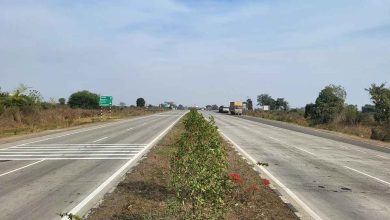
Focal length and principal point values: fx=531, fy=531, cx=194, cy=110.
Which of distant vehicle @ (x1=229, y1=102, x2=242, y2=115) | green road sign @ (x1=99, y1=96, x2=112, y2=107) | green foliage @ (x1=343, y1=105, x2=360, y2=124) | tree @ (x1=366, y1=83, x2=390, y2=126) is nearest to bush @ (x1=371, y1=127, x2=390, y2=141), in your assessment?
tree @ (x1=366, y1=83, x2=390, y2=126)

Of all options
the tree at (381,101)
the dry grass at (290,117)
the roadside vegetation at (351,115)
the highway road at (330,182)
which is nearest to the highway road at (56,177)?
the highway road at (330,182)

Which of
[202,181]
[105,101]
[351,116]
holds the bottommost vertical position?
[202,181]

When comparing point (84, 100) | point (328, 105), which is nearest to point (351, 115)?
point (328, 105)

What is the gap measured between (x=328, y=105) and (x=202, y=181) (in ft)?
233

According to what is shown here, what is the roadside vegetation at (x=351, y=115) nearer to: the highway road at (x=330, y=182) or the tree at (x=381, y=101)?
the tree at (x=381, y=101)

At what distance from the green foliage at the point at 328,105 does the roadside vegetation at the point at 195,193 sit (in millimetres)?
58001

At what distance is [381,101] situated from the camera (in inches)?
2181

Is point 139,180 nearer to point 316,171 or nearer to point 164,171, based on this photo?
point 164,171

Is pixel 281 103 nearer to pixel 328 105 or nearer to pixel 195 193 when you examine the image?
pixel 328 105

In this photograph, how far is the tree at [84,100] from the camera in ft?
464

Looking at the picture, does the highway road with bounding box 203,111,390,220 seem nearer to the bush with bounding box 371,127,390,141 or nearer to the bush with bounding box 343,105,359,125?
the bush with bounding box 371,127,390,141

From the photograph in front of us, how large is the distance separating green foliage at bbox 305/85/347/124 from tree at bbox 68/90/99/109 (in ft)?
249

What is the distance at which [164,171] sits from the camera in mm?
15680

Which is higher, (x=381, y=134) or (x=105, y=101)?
(x=105, y=101)
